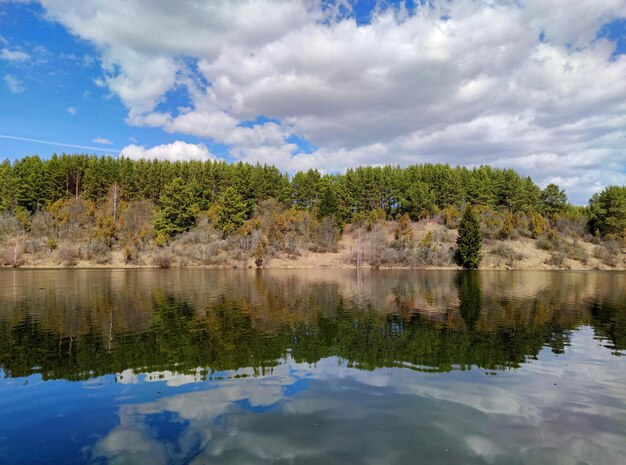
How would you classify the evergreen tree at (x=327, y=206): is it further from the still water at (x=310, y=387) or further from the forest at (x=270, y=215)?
the still water at (x=310, y=387)

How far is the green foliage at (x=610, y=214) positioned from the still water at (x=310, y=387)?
3604 inches

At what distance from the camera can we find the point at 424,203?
11256 centimetres

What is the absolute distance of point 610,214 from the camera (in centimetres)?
10244

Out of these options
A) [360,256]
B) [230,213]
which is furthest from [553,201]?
[230,213]

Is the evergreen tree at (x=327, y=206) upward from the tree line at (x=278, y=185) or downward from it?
downward

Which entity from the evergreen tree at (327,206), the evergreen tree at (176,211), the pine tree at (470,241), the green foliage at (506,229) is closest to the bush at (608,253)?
the green foliage at (506,229)

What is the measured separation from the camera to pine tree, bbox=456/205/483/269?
3344 inches

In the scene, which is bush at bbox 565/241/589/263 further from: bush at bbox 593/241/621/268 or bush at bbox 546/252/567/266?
bush at bbox 546/252/567/266

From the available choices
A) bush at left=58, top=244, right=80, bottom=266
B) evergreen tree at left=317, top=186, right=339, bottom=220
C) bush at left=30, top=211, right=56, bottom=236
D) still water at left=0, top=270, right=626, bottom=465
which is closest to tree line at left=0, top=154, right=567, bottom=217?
evergreen tree at left=317, top=186, right=339, bottom=220

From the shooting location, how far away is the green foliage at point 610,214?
100 meters

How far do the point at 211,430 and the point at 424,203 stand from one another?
108698mm

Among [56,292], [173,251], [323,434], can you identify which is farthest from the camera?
[173,251]

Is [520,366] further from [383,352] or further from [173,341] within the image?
[173,341]

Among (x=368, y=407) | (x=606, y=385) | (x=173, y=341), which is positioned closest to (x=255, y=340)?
(x=173, y=341)
